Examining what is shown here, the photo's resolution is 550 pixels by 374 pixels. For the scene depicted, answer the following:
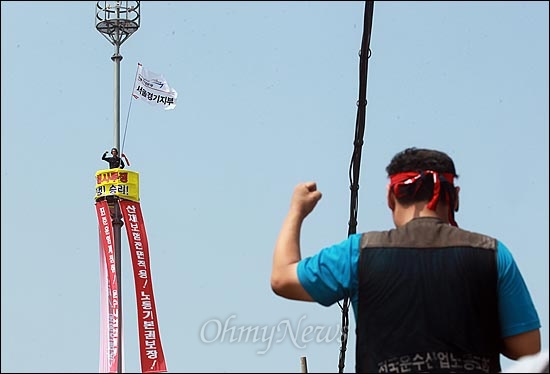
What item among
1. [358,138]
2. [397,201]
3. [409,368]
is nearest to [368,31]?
[358,138]

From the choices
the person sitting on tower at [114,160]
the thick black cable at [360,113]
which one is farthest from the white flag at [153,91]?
the thick black cable at [360,113]

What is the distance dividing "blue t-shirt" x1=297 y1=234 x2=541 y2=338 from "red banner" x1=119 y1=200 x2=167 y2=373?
20013mm

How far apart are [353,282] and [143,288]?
68.0 feet

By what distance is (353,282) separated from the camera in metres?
3.25

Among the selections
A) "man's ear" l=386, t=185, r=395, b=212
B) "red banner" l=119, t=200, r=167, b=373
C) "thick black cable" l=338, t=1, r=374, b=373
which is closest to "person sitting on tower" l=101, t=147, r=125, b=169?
"red banner" l=119, t=200, r=167, b=373

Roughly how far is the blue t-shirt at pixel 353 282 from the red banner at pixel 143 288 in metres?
20.0

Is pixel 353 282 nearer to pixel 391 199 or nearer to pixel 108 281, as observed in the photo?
pixel 391 199

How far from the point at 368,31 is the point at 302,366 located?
6.16 meters

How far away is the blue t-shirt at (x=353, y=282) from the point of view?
3209 mm

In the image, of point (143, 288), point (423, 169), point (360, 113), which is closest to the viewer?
point (423, 169)

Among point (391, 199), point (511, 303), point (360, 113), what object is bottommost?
Answer: point (511, 303)

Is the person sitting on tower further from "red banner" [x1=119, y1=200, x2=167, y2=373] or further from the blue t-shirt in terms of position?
the blue t-shirt

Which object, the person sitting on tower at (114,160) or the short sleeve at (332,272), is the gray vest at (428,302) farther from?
the person sitting on tower at (114,160)

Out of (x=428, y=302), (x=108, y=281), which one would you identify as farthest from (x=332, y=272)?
(x=108, y=281)
